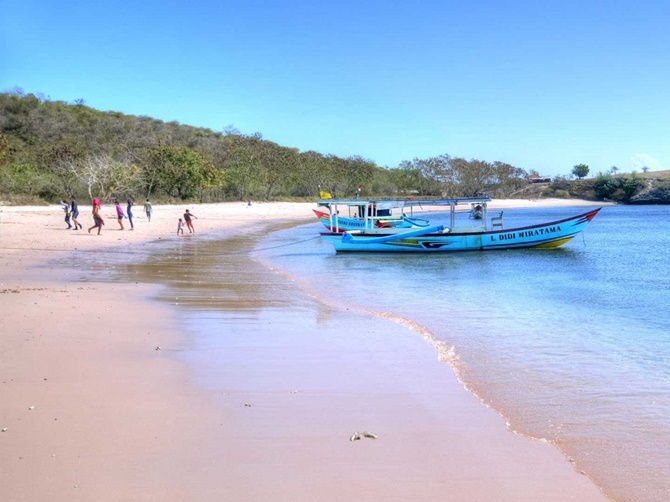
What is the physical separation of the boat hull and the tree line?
54.6 feet

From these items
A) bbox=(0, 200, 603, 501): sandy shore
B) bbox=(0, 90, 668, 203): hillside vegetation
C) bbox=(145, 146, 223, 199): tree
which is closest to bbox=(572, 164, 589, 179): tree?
bbox=(0, 90, 668, 203): hillside vegetation

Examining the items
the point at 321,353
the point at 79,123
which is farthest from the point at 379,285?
the point at 79,123

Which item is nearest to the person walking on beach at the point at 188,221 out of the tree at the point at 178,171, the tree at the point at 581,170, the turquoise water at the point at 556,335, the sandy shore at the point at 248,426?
the turquoise water at the point at 556,335

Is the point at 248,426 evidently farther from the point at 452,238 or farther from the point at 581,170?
the point at 581,170

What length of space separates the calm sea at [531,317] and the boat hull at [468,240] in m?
0.55

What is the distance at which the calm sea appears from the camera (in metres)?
5.80

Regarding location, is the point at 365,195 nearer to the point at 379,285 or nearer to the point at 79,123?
the point at 79,123

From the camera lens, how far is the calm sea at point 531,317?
228 inches

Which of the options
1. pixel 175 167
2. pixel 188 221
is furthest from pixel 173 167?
pixel 188 221

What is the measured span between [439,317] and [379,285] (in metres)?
5.01

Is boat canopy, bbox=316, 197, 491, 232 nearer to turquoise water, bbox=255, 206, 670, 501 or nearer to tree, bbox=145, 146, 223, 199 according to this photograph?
turquoise water, bbox=255, 206, 670, 501

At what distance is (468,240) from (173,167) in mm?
34541

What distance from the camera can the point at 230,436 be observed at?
5.30 metres

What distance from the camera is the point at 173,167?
55.0 meters
